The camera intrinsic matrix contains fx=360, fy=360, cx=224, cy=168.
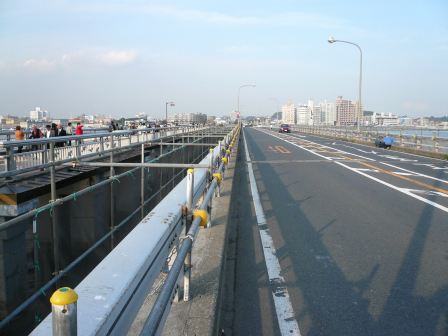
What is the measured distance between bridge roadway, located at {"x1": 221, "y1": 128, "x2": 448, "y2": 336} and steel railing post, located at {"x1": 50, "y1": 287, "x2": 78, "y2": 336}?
2.70 metres

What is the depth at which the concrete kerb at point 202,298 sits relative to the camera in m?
2.86

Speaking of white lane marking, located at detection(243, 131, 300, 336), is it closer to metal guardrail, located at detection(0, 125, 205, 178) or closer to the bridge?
the bridge

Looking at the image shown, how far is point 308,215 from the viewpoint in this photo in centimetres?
796

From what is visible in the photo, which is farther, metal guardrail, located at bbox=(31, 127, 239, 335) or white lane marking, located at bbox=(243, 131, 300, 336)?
white lane marking, located at bbox=(243, 131, 300, 336)

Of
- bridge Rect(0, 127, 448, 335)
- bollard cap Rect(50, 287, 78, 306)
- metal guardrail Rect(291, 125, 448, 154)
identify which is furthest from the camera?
metal guardrail Rect(291, 125, 448, 154)

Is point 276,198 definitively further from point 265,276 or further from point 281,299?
point 281,299

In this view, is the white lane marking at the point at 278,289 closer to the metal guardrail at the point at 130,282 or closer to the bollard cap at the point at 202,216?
the metal guardrail at the point at 130,282

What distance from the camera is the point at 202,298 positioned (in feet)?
11.0

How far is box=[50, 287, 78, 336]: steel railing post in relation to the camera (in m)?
1.20

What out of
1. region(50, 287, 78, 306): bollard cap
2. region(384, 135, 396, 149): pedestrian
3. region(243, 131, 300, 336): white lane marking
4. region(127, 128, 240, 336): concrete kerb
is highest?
region(50, 287, 78, 306): bollard cap

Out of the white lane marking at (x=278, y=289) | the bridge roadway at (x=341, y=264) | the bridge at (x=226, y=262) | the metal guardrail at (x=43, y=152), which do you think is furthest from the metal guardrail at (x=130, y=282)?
the metal guardrail at (x=43, y=152)

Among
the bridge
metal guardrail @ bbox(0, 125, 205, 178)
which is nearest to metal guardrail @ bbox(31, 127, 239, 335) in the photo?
the bridge

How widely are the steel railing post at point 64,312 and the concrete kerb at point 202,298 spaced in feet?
5.46

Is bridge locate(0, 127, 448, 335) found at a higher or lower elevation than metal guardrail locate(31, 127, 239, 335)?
lower
